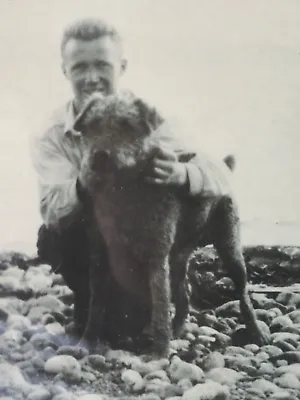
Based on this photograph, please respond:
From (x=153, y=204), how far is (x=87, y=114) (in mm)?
193

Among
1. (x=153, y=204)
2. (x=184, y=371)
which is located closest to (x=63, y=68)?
(x=153, y=204)

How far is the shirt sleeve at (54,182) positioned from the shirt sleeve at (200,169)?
17cm

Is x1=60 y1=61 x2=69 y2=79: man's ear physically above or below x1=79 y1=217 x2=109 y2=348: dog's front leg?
above

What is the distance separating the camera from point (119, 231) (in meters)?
1.18

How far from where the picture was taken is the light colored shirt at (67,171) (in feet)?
3.90

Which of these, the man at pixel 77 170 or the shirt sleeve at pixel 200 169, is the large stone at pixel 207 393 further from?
the shirt sleeve at pixel 200 169

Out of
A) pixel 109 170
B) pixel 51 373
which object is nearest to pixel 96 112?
pixel 109 170

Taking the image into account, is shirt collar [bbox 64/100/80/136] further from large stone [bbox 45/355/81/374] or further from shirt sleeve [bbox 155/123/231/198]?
large stone [bbox 45/355/81/374]

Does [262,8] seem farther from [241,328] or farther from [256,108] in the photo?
[241,328]

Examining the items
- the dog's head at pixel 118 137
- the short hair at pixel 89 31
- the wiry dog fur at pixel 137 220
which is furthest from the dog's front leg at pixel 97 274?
the short hair at pixel 89 31

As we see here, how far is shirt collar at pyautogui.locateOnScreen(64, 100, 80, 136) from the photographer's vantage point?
120cm

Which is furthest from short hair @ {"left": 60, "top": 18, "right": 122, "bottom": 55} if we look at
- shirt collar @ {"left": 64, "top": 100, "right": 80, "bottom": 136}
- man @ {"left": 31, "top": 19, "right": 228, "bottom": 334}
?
shirt collar @ {"left": 64, "top": 100, "right": 80, "bottom": 136}

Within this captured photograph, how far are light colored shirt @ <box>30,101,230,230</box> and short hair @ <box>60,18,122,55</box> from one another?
12 cm

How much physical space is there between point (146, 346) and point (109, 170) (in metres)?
0.31
